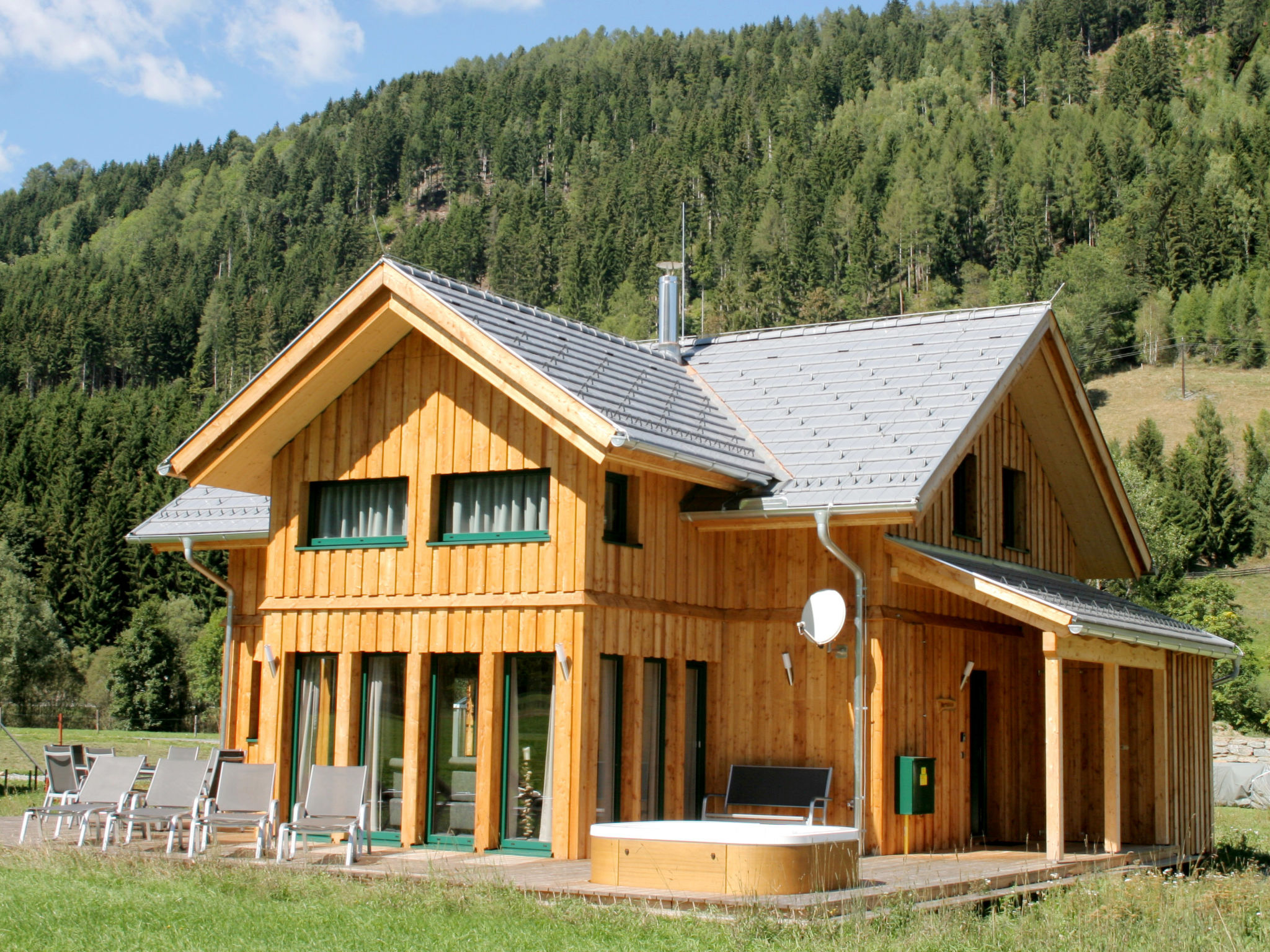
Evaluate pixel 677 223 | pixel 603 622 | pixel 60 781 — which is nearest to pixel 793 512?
pixel 603 622

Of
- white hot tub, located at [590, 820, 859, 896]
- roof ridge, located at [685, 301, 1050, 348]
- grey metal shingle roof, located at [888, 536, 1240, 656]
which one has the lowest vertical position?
white hot tub, located at [590, 820, 859, 896]

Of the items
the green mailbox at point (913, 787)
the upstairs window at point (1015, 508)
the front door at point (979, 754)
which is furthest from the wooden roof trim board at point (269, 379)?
the upstairs window at point (1015, 508)

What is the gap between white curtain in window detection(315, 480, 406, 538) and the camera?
13945 mm

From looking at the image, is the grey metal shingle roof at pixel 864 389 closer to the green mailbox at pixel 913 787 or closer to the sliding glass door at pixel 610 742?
the sliding glass door at pixel 610 742

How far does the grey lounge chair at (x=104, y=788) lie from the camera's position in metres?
12.6

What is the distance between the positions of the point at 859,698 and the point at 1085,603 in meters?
2.63

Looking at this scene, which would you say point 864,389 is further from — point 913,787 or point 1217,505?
point 1217,505

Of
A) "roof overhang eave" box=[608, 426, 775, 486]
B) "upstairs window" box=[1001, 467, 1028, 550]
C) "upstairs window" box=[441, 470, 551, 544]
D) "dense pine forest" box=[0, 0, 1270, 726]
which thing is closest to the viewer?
"roof overhang eave" box=[608, 426, 775, 486]

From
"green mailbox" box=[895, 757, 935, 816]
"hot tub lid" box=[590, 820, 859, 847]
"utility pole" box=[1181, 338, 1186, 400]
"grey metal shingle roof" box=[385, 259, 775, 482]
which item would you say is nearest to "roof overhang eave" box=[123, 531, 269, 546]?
"grey metal shingle roof" box=[385, 259, 775, 482]

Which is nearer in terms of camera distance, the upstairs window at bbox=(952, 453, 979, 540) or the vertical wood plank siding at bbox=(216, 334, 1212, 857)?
the vertical wood plank siding at bbox=(216, 334, 1212, 857)

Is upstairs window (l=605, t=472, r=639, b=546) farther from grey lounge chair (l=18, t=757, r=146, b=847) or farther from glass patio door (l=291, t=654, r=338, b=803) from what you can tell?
grey lounge chair (l=18, t=757, r=146, b=847)

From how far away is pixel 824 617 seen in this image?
13039 mm

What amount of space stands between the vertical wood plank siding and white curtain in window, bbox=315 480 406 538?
18 centimetres

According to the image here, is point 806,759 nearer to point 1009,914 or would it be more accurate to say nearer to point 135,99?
point 1009,914
